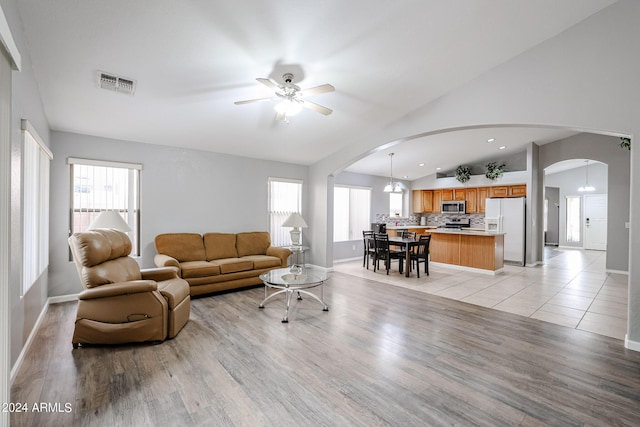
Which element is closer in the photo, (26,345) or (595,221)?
(26,345)

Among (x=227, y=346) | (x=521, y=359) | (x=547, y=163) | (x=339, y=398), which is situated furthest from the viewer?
(x=547, y=163)

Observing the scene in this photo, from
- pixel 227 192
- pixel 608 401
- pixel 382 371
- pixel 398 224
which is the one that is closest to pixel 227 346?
pixel 382 371

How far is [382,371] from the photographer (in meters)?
2.41

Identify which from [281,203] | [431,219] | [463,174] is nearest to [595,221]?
[463,174]

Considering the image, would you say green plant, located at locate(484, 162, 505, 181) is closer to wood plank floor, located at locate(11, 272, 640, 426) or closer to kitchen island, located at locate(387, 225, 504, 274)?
kitchen island, located at locate(387, 225, 504, 274)

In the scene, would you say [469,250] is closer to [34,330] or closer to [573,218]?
[573,218]

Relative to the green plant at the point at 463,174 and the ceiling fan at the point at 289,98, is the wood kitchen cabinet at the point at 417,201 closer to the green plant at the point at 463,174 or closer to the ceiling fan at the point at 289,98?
the green plant at the point at 463,174

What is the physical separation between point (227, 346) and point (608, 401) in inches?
122

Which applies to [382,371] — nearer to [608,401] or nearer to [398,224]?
[608,401]

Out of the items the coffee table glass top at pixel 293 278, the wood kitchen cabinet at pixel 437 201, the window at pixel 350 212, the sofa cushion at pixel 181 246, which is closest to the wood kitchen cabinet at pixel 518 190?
the wood kitchen cabinet at pixel 437 201

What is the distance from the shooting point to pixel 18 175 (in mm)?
2314

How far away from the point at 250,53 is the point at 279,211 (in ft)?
12.8

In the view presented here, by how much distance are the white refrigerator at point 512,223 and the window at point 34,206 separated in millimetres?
9285

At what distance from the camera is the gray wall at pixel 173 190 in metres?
4.07
